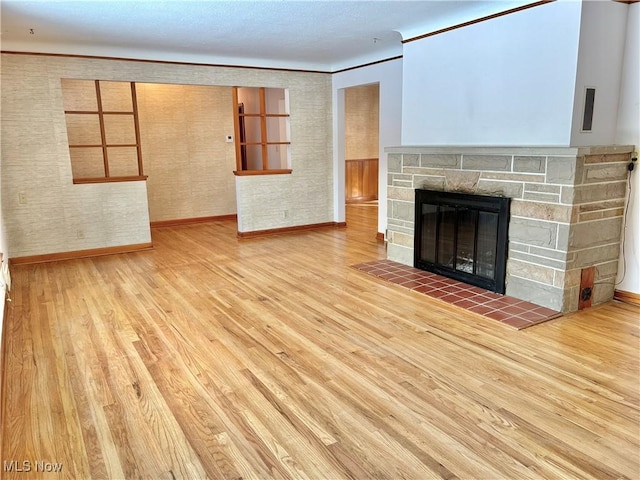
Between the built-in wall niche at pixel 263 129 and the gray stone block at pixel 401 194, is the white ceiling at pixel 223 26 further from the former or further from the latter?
the gray stone block at pixel 401 194

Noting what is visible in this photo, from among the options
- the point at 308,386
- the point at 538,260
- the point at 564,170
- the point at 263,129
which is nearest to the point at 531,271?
the point at 538,260

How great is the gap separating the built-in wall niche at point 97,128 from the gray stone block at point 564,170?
4862 mm

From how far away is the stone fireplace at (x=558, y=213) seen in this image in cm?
343

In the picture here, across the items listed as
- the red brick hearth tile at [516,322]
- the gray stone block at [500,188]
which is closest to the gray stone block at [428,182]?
the gray stone block at [500,188]

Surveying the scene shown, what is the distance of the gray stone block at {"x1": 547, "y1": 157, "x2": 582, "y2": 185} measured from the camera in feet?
11.0

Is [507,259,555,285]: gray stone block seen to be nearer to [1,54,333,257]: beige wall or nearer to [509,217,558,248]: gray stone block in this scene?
[509,217,558,248]: gray stone block

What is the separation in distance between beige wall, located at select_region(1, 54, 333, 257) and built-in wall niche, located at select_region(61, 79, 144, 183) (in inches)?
24.9

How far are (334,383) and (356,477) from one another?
29.3 inches

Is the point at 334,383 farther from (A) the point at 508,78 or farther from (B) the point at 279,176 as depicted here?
(B) the point at 279,176

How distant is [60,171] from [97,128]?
4.87 feet

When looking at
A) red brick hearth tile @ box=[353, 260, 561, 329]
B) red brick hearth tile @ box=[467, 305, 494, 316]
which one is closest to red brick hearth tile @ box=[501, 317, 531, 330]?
red brick hearth tile @ box=[353, 260, 561, 329]

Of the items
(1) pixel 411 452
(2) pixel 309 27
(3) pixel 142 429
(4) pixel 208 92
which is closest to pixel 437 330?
(1) pixel 411 452

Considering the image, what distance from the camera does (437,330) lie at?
A: 3311 mm

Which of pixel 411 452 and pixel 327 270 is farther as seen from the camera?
pixel 327 270
